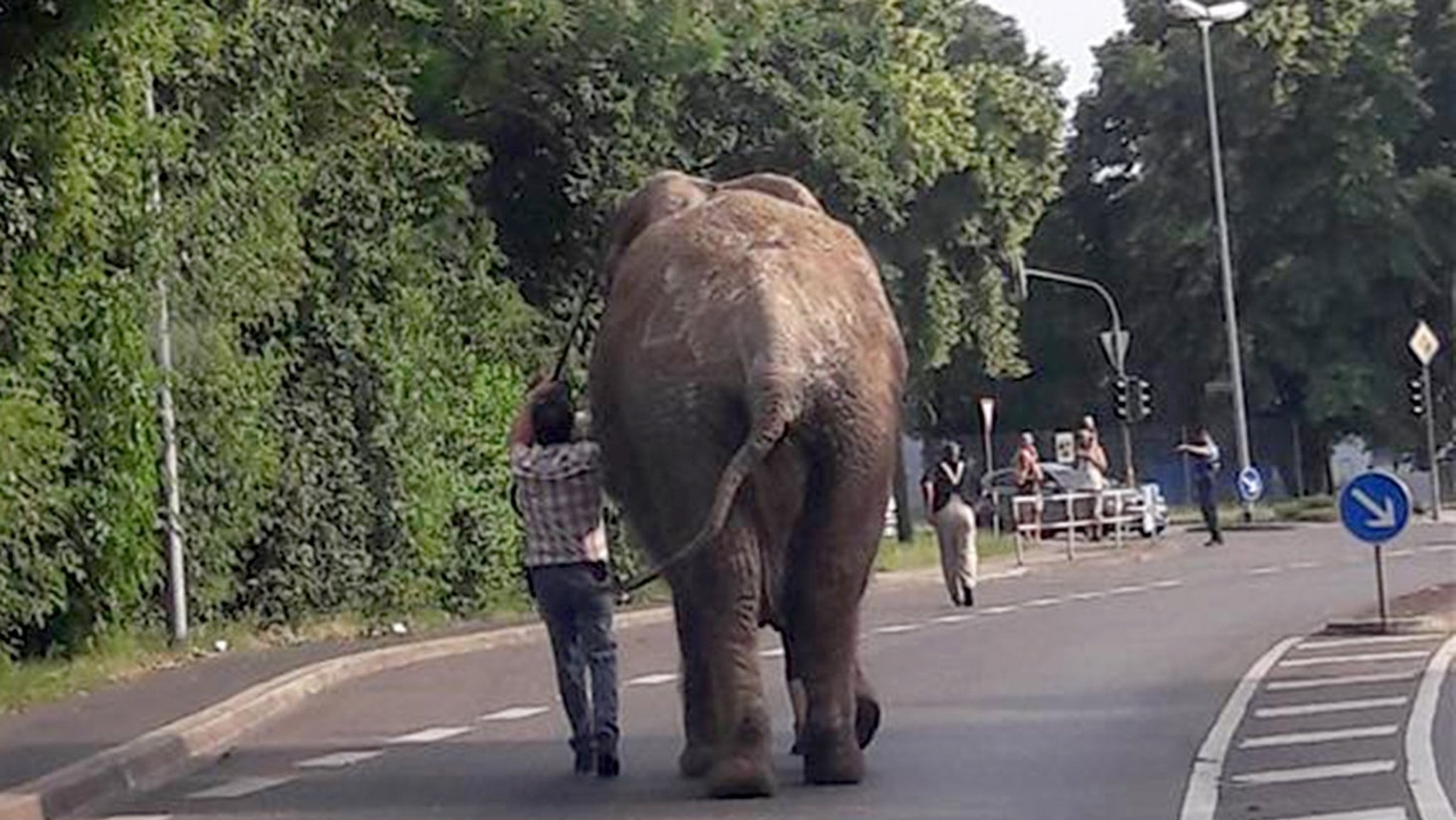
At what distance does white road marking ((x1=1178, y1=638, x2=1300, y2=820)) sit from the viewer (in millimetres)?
12797

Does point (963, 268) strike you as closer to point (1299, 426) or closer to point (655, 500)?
point (1299, 426)

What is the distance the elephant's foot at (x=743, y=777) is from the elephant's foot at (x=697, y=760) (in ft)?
0.64

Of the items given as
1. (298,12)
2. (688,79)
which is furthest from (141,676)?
(688,79)

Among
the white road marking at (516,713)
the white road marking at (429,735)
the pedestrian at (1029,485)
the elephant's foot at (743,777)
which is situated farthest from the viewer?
the pedestrian at (1029,485)

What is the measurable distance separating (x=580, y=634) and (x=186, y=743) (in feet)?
11.7

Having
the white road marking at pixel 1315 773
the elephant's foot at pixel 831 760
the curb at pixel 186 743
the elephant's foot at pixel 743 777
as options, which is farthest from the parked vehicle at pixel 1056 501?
the elephant's foot at pixel 743 777

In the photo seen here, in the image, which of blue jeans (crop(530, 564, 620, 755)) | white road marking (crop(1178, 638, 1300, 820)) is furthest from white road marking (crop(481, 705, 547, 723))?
white road marking (crop(1178, 638, 1300, 820))

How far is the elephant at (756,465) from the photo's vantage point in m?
13.2

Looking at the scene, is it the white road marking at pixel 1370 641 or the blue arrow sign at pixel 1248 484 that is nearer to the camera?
the white road marking at pixel 1370 641

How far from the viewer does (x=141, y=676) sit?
73.4 feet

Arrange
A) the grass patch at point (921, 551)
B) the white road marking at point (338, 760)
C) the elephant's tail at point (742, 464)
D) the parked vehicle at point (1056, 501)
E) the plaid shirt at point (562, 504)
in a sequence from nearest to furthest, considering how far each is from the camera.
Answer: the elephant's tail at point (742, 464)
the plaid shirt at point (562, 504)
the white road marking at point (338, 760)
the grass patch at point (921, 551)
the parked vehicle at point (1056, 501)

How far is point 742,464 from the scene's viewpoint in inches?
510

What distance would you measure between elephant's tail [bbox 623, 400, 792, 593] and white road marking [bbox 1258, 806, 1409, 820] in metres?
2.61

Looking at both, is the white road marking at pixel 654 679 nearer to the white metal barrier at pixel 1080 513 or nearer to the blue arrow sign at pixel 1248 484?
the white metal barrier at pixel 1080 513
